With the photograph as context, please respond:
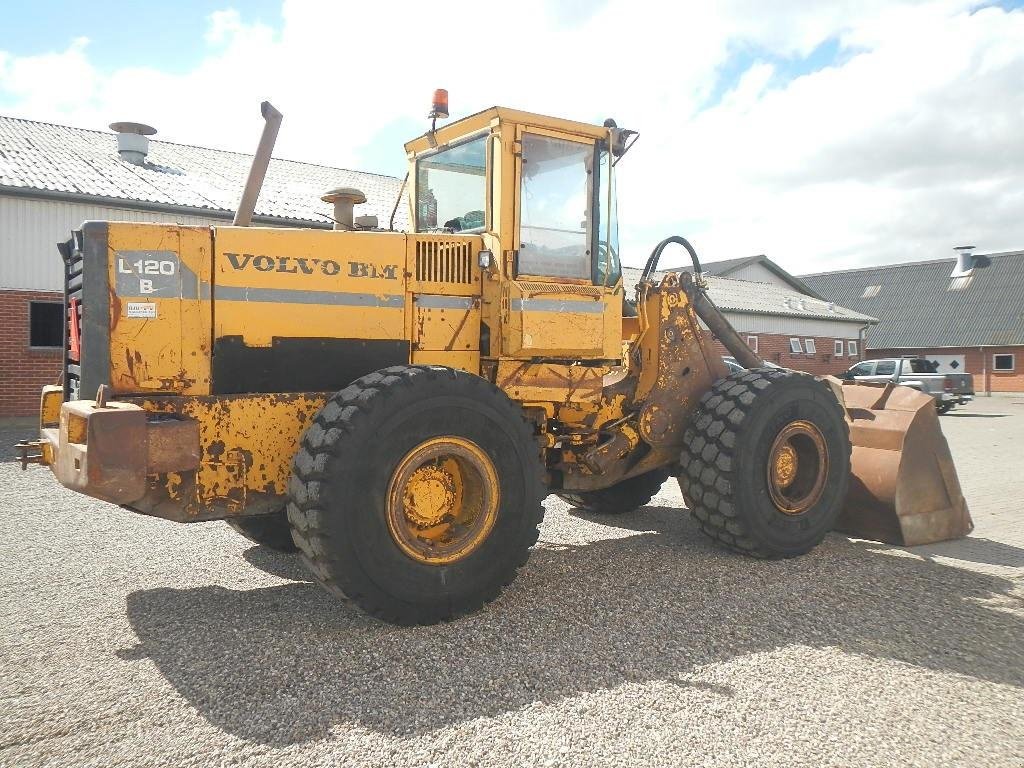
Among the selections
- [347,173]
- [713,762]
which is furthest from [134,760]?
[347,173]

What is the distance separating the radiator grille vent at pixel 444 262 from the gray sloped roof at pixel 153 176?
897 centimetres

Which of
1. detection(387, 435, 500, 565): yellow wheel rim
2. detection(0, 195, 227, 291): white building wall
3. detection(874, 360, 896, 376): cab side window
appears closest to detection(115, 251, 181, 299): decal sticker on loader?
detection(387, 435, 500, 565): yellow wheel rim

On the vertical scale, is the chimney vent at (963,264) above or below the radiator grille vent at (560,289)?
above

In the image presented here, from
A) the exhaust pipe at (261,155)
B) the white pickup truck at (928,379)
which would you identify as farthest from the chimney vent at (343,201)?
the white pickup truck at (928,379)

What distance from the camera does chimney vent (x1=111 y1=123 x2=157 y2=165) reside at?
19094 mm

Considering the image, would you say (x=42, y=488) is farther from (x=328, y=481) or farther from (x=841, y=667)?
(x=841, y=667)

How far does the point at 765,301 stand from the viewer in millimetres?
36062

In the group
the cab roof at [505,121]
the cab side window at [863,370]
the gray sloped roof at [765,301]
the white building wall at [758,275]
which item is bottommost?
the cab side window at [863,370]

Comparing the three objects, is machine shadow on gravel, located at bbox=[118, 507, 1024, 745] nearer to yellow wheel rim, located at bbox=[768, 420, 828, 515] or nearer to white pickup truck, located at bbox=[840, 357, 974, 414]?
yellow wheel rim, located at bbox=[768, 420, 828, 515]

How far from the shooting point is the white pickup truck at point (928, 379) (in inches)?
951

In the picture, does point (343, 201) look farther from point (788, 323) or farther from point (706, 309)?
point (788, 323)

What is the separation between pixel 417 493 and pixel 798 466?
3.24m

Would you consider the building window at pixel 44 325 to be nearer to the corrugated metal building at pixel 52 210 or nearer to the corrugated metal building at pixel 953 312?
the corrugated metal building at pixel 52 210

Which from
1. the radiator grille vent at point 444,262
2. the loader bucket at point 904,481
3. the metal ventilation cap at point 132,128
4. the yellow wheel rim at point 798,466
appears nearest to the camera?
the radiator grille vent at point 444,262
